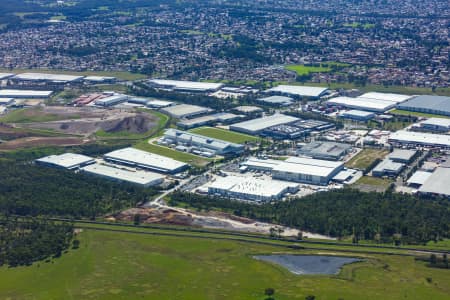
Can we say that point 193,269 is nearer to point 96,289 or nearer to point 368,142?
point 96,289

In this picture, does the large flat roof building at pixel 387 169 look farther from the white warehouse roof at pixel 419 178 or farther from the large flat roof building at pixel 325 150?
the large flat roof building at pixel 325 150

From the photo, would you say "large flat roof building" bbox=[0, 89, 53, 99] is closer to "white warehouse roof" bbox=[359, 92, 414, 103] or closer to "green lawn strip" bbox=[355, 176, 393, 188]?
"white warehouse roof" bbox=[359, 92, 414, 103]

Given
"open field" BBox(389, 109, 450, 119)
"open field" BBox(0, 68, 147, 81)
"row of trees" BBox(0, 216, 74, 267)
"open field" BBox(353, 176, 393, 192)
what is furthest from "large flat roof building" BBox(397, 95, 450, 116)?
"row of trees" BBox(0, 216, 74, 267)

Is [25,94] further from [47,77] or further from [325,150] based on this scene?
[325,150]

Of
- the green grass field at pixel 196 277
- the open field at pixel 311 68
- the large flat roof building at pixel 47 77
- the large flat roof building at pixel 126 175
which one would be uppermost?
the open field at pixel 311 68

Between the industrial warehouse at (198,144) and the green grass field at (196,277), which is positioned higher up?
the industrial warehouse at (198,144)

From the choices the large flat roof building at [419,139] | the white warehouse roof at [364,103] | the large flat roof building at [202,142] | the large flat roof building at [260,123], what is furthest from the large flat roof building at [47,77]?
the large flat roof building at [419,139]
